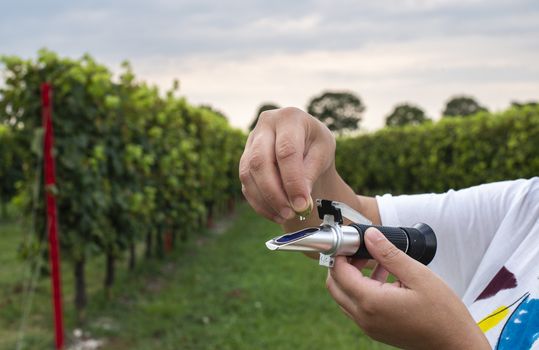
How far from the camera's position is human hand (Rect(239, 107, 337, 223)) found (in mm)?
1273

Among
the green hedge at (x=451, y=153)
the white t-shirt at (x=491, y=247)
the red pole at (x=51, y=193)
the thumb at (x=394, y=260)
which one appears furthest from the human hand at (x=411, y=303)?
the green hedge at (x=451, y=153)

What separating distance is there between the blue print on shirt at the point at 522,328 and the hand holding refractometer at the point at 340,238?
10.5 inches

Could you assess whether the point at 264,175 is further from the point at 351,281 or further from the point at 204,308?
the point at 204,308

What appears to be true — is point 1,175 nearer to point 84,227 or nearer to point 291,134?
point 84,227

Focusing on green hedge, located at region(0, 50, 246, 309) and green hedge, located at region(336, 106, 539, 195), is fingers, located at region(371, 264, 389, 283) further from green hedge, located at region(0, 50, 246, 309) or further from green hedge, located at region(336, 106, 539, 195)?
green hedge, located at region(336, 106, 539, 195)

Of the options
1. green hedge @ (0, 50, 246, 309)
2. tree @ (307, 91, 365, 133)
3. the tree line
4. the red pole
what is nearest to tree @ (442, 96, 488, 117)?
the tree line

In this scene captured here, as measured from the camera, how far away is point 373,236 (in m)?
1.21

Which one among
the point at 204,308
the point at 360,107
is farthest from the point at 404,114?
the point at 204,308

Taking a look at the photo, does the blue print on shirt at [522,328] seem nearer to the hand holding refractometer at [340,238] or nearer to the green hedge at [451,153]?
the hand holding refractometer at [340,238]

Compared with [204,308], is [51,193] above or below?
above

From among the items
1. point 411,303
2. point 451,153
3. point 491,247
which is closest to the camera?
point 411,303

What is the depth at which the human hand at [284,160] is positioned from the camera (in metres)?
1.27

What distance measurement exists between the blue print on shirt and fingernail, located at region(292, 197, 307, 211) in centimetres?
62

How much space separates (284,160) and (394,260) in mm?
333
